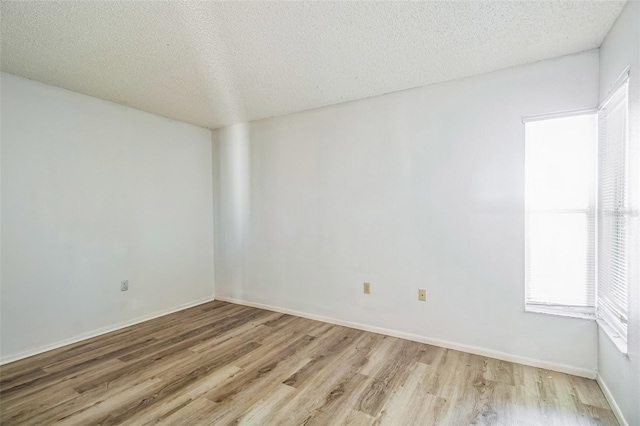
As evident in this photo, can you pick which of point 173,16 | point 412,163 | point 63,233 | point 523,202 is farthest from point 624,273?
point 63,233

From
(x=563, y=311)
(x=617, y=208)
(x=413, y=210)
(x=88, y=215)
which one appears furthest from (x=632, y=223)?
(x=88, y=215)

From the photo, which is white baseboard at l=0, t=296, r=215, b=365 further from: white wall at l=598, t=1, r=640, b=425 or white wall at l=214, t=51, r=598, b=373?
white wall at l=598, t=1, r=640, b=425

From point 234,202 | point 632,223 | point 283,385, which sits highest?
point 234,202

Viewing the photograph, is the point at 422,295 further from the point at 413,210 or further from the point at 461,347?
the point at 413,210

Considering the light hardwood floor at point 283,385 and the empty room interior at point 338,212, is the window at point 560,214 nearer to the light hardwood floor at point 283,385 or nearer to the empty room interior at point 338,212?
the empty room interior at point 338,212

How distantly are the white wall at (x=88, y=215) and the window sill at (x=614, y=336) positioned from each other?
414 cm

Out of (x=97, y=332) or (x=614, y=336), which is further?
Answer: (x=97, y=332)

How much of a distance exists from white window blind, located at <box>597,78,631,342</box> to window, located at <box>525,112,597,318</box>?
0.25ft

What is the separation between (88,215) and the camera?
3020 mm

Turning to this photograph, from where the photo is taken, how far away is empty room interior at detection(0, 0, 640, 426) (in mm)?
1825

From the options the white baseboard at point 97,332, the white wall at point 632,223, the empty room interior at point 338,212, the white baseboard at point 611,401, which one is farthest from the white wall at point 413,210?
the white baseboard at point 97,332

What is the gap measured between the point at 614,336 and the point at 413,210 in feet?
5.18

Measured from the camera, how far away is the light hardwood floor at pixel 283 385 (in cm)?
181

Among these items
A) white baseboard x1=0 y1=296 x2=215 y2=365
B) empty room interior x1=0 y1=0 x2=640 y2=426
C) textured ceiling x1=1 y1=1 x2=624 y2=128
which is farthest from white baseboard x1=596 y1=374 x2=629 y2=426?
white baseboard x1=0 y1=296 x2=215 y2=365
